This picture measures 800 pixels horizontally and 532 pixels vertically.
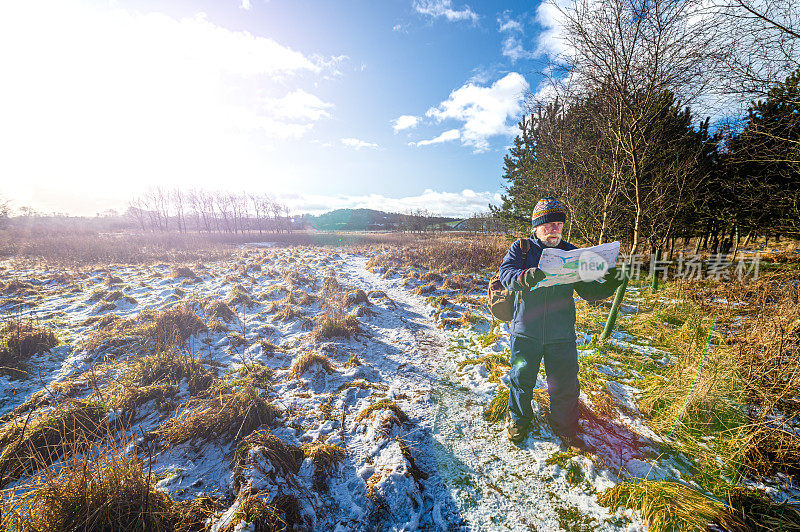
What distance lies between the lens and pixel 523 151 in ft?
47.3

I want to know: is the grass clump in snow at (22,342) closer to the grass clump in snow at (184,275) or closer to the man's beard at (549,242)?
the grass clump in snow at (184,275)

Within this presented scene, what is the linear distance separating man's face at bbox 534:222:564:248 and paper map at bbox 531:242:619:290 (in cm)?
36

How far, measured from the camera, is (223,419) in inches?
121

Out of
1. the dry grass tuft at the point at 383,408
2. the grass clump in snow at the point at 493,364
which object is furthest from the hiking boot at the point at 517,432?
the dry grass tuft at the point at 383,408

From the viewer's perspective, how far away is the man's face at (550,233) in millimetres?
2531

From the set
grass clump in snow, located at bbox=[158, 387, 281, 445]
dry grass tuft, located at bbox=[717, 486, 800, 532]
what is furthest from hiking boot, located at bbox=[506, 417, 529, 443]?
grass clump in snow, located at bbox=[158, 387, 281, 445]

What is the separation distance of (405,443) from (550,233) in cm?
274

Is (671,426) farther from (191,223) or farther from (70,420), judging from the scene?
(191,223)

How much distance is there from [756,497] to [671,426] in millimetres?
781

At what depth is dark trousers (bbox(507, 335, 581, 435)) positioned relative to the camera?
2.63 meters

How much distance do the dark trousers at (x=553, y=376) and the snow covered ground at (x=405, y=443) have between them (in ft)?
1.14

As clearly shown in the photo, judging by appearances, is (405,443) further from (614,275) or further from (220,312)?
(220,312)

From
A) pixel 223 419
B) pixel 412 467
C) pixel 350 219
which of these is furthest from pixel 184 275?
pixel 350 219

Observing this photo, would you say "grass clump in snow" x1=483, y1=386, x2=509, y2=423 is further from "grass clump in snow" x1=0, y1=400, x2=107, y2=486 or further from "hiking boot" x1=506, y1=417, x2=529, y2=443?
"grass clump in snow" x1=0, y1=400, x2=107, y2=486
